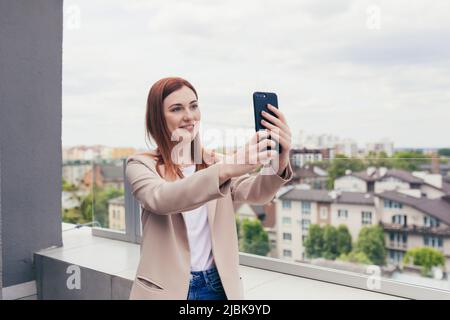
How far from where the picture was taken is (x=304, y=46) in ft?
8.98

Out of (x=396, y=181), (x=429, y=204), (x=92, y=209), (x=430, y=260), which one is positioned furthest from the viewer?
(x=92, y=209)

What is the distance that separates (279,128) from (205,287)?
39 centimetres

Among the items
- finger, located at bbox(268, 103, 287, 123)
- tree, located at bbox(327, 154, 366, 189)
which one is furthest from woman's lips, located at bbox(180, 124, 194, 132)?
tree, located at bbox(327, 154, 366, 189)

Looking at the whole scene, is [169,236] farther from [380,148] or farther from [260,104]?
[380,148]

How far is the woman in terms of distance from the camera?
719 millimetres

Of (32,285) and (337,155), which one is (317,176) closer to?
(337,155)

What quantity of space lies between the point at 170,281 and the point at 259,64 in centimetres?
164

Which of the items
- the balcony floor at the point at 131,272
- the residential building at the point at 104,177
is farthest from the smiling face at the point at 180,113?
the residential building at the point at 104,177

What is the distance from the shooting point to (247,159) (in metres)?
0.68

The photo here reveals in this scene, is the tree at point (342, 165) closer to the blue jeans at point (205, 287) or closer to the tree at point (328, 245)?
the tree at point (328, 245)

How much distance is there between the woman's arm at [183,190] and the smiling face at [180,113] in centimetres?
14

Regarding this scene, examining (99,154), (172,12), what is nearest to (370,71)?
(172,12)

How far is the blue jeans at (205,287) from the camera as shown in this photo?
828 mm

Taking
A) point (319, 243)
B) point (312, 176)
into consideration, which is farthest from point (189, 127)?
point (319, 243)
